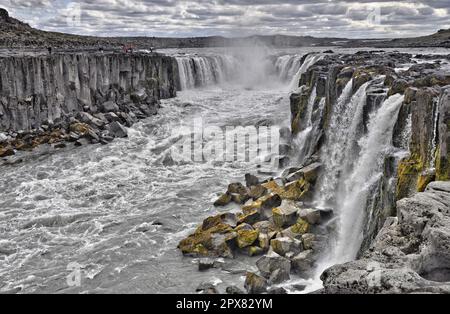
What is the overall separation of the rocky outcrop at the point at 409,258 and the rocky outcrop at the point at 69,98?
26.2 meters

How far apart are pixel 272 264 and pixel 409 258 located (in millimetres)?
6671

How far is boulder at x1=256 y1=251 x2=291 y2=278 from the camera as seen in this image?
13.7 meters

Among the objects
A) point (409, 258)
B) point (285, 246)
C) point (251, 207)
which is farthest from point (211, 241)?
point (409, 258)

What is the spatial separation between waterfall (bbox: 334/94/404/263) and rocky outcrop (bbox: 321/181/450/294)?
5.94 metres

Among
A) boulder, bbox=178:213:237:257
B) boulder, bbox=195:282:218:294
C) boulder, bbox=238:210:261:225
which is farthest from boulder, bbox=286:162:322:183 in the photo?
boulder, bbox=195:282:218:294

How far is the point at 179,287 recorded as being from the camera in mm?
13430

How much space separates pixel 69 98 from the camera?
123ft

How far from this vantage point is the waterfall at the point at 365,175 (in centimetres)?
1518

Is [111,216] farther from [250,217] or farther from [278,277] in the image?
[278,277]

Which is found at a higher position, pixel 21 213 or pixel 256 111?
pixel 256 111

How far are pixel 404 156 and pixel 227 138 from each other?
1925 centimetres
